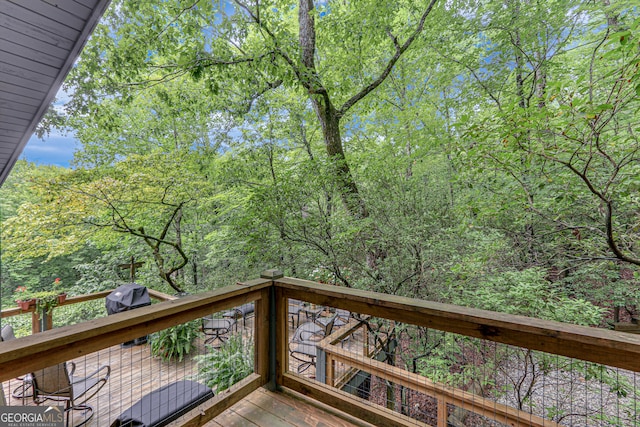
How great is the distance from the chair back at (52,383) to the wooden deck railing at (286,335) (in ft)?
8.05

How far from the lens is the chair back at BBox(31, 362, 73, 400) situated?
2.90 m

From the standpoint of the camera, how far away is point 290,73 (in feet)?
14.4

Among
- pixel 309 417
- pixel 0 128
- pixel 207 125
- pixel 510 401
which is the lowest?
pixel 510 401

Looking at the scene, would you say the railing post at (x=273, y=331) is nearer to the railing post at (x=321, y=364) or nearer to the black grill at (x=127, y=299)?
the railing post at (x=321, y=364)

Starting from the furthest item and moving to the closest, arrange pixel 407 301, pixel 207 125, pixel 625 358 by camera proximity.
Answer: pixel 207 125 < pixel 407 301 < pixel 625 358

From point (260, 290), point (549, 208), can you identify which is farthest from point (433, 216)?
point (260, 290)

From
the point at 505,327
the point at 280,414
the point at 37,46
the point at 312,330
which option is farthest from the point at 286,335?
the point at 37,46

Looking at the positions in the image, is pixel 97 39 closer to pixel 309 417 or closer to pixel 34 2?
pixel 34 2

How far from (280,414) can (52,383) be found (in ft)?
9.70

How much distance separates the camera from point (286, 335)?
207 centimetres

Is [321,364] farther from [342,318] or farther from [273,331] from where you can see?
[273,331]

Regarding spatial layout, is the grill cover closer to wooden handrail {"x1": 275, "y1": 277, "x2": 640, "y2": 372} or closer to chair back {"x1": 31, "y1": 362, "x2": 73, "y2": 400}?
chair back {"x1": 31, "y1": 362, "x2": 73, "y2": 400}

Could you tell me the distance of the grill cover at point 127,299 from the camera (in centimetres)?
467

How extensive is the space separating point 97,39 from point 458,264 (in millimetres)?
6303
